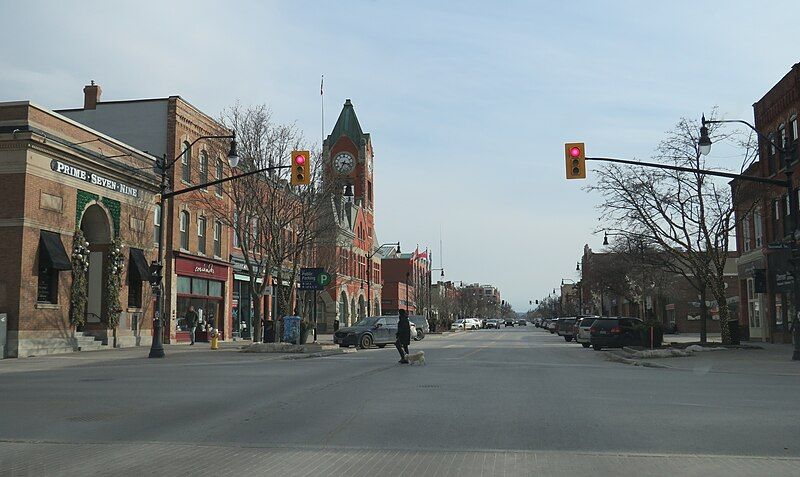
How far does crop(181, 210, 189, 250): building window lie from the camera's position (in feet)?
128

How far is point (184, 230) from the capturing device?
39.2m

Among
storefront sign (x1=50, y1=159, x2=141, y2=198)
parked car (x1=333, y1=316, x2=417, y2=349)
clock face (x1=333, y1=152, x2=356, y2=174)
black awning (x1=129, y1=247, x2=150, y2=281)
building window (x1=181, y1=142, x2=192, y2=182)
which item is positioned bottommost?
parked car (x1=333, y1=316, x2=417, y2=349)

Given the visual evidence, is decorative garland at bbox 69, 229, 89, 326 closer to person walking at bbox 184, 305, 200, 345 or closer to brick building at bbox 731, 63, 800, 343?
person walking at bbox 184, 305, 200, 345

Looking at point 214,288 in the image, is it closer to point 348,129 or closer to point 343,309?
point 343,309

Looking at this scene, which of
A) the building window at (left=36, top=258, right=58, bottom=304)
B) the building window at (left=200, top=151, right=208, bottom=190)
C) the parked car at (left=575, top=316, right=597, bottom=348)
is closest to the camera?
the building window at (left=36, top=258, right=58, bottom=304)

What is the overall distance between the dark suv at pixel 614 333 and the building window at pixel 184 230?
69.8ft

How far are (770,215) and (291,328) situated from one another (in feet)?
79.0

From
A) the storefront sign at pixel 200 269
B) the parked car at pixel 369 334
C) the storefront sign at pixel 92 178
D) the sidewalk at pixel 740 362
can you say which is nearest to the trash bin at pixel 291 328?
the parked car at pixel 369 334

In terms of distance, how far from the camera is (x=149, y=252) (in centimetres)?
3588

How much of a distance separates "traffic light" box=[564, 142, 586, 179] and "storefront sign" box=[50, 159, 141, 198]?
19.4 metres

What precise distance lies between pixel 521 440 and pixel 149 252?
98.5 ft

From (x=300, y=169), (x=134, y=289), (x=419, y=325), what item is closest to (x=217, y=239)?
(x=134, y=289)

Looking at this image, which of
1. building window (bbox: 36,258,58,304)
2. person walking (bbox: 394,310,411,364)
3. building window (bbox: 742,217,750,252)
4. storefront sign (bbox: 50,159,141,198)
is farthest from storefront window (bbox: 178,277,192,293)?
building window (bbox: 742,217,750,252)

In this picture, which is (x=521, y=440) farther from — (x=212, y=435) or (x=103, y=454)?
(x=103, y=454)
